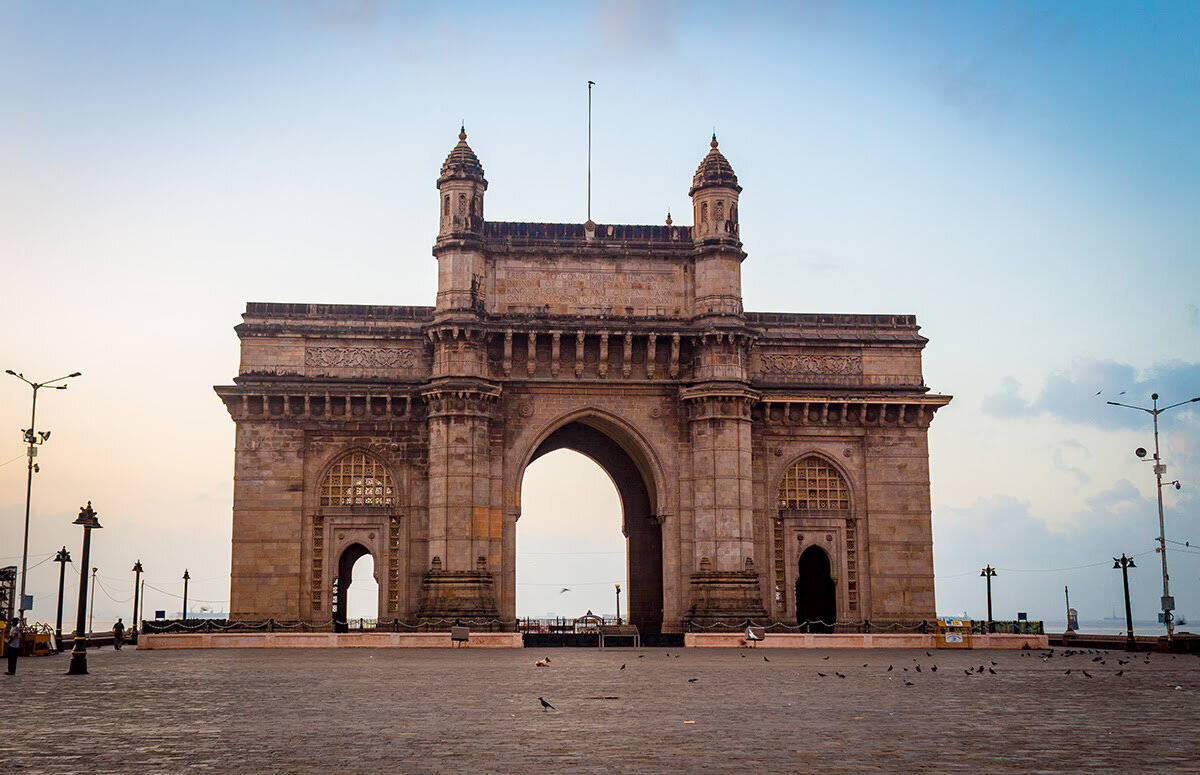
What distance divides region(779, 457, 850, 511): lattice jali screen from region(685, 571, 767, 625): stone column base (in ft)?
14.6

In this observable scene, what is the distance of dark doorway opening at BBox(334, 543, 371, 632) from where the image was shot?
48.3 m

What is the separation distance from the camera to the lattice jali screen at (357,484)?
46.9 metres

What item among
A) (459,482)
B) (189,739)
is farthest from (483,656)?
(189,739)

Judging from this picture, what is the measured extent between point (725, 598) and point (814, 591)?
865cm

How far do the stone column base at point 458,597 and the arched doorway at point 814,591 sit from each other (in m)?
13.5

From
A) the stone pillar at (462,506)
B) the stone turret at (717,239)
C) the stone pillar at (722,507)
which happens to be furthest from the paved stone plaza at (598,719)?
the stone turret at (717,239)

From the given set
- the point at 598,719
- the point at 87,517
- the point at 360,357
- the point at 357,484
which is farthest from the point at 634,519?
the point at 598,719

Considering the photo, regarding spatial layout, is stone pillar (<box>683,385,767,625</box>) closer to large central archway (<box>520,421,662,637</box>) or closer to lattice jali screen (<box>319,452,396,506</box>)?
large central archway (<box>520,421,662,637</box>)

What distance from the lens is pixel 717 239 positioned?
156ft

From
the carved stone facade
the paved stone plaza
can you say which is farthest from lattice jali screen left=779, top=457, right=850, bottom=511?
the paved stone plaza

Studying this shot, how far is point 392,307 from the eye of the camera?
159 feet

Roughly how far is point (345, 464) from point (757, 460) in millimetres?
15972

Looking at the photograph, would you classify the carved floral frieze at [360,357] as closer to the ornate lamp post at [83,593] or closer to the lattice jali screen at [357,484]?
the lattice jali screen at [357,484]

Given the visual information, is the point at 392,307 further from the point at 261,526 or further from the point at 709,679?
the point at 709,679
